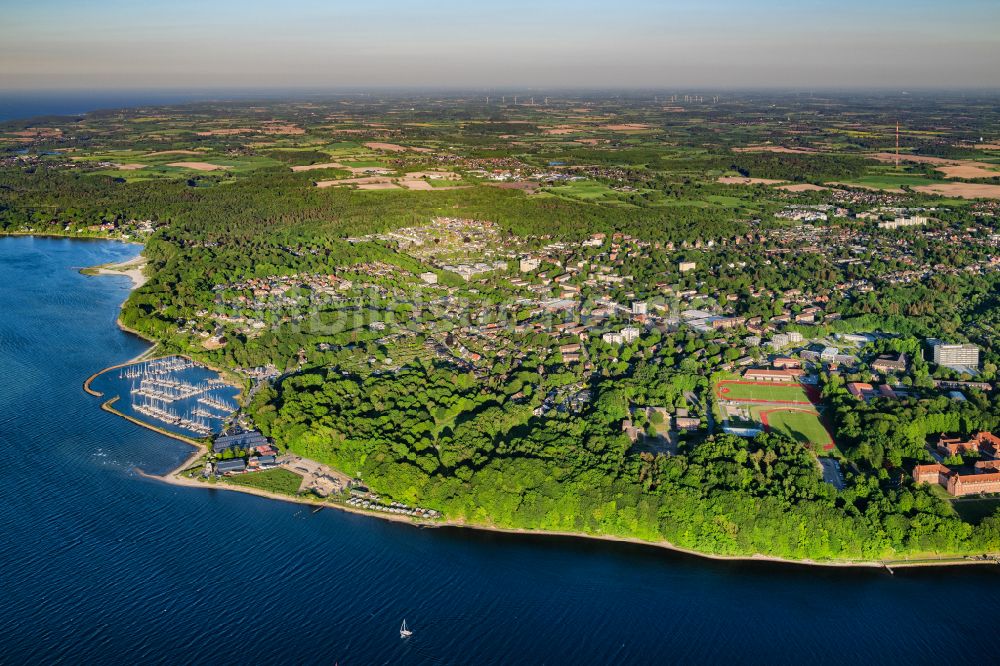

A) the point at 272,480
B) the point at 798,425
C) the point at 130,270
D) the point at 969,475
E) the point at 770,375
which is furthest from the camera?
the point at 130,270

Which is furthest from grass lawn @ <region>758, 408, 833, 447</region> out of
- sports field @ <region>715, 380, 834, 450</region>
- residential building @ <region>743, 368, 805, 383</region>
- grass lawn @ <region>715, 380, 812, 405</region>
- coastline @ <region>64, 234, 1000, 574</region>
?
coastline @ <region>64, 234, 1000, 574</region>

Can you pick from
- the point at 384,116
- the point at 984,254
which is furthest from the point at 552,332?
the point at 384,116

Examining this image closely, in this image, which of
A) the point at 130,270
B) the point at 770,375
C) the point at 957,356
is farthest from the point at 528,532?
the point at 130,270

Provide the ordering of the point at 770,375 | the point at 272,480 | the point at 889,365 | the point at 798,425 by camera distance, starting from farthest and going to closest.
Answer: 1. the point at 889,365
2. the point at 770,375
3. the point at 798,425
4. the point at 272,480

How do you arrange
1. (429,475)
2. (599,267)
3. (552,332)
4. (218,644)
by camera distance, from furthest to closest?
(599,267)
(552,332)
(429,475)
(218,644)

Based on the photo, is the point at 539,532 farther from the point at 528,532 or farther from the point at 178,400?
the point at 178,400

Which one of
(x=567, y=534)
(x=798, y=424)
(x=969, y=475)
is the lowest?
(x=567, y=534)

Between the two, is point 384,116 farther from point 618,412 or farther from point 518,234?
point 618,412
